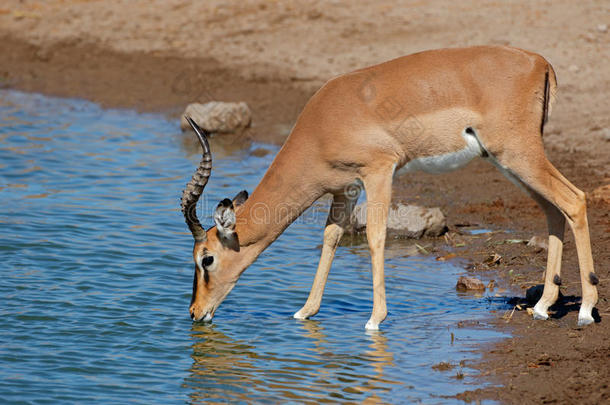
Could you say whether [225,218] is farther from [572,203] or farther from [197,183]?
[572,203]

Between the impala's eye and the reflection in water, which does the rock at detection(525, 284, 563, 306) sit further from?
the impala's eye

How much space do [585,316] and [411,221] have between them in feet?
11.5

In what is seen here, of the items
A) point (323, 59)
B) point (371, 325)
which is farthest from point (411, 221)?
point (323, 59)

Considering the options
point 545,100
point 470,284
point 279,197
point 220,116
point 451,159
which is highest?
point 545,100

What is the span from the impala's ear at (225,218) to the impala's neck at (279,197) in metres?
0.16

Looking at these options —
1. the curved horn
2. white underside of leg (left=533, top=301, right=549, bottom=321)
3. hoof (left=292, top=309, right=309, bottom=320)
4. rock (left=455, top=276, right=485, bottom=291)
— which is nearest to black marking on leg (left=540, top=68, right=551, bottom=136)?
white underside of leg (left=533, top=301, right=549, bottom=321)

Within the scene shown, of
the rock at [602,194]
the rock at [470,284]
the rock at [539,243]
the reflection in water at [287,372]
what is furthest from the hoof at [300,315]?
the rock at [602,194]

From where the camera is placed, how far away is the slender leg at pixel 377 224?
785 centimetres

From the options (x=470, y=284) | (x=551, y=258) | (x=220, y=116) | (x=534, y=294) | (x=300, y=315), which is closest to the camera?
(x=551, y=258)

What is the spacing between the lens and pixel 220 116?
1548 centimetres

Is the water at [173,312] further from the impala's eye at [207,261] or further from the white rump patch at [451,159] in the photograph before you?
the white rump patch at [451,159]

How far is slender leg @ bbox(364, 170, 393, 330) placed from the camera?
785 centimetres

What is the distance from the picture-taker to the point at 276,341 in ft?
25.8

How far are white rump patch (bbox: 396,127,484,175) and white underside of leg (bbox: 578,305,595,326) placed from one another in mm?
1561
